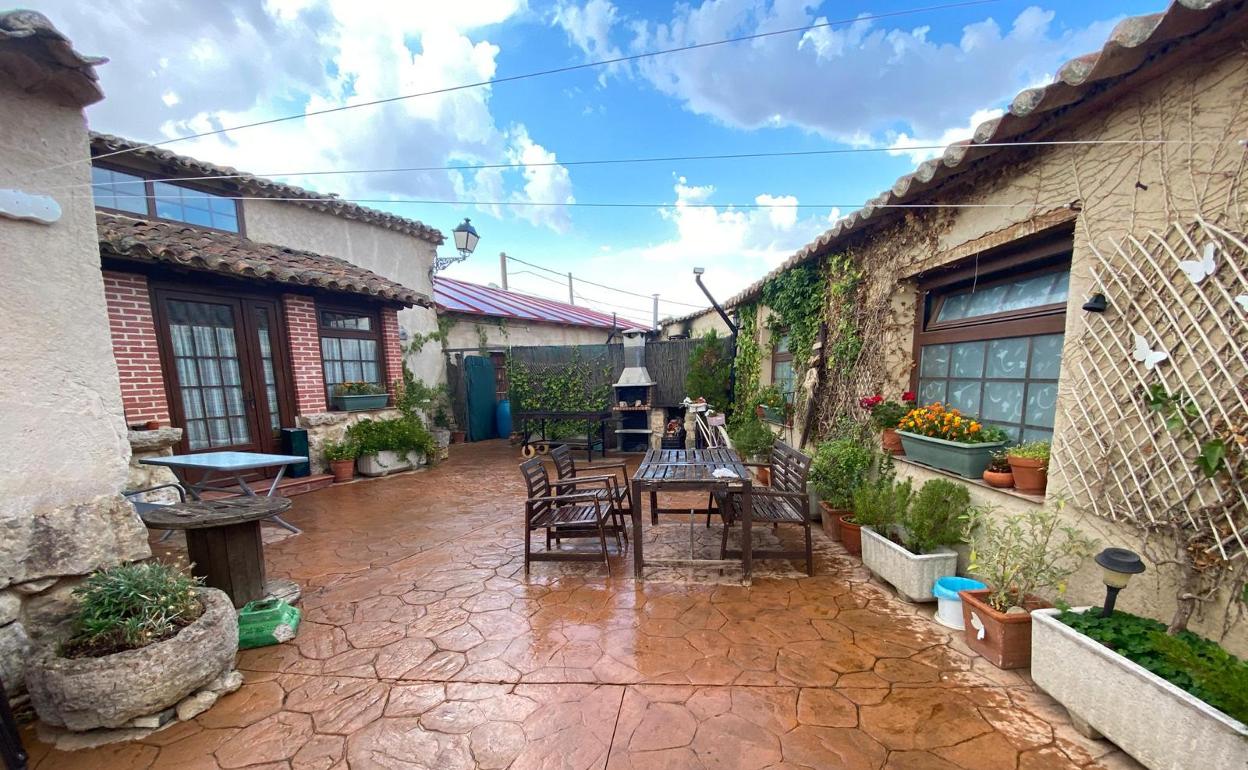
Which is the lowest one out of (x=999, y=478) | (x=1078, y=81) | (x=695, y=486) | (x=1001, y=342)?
(x=695, y=486)

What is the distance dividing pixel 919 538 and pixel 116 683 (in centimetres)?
403

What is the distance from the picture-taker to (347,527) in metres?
4.27

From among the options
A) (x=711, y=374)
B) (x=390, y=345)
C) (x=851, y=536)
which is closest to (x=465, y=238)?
(x=390, y=345)

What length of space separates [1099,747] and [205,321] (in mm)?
7799

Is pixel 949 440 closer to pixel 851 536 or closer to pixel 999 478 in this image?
pixel 999 478

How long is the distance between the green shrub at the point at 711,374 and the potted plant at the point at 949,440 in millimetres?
4136

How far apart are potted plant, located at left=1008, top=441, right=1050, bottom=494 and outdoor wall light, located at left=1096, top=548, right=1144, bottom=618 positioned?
731mm

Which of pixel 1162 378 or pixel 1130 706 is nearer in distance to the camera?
pixel 1130 706

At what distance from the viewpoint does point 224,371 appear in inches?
206

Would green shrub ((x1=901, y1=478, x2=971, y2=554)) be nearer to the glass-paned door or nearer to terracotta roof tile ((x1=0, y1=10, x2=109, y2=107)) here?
terracotta roof tile ((x1=0, y1=10, x2=109, y2=107))

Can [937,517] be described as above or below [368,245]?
below

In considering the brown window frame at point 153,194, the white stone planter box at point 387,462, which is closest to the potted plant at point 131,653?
the white stone planter box at point 387,462

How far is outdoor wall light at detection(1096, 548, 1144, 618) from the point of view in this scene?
1680 millimetres

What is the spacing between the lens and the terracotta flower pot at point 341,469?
5.95 meters
